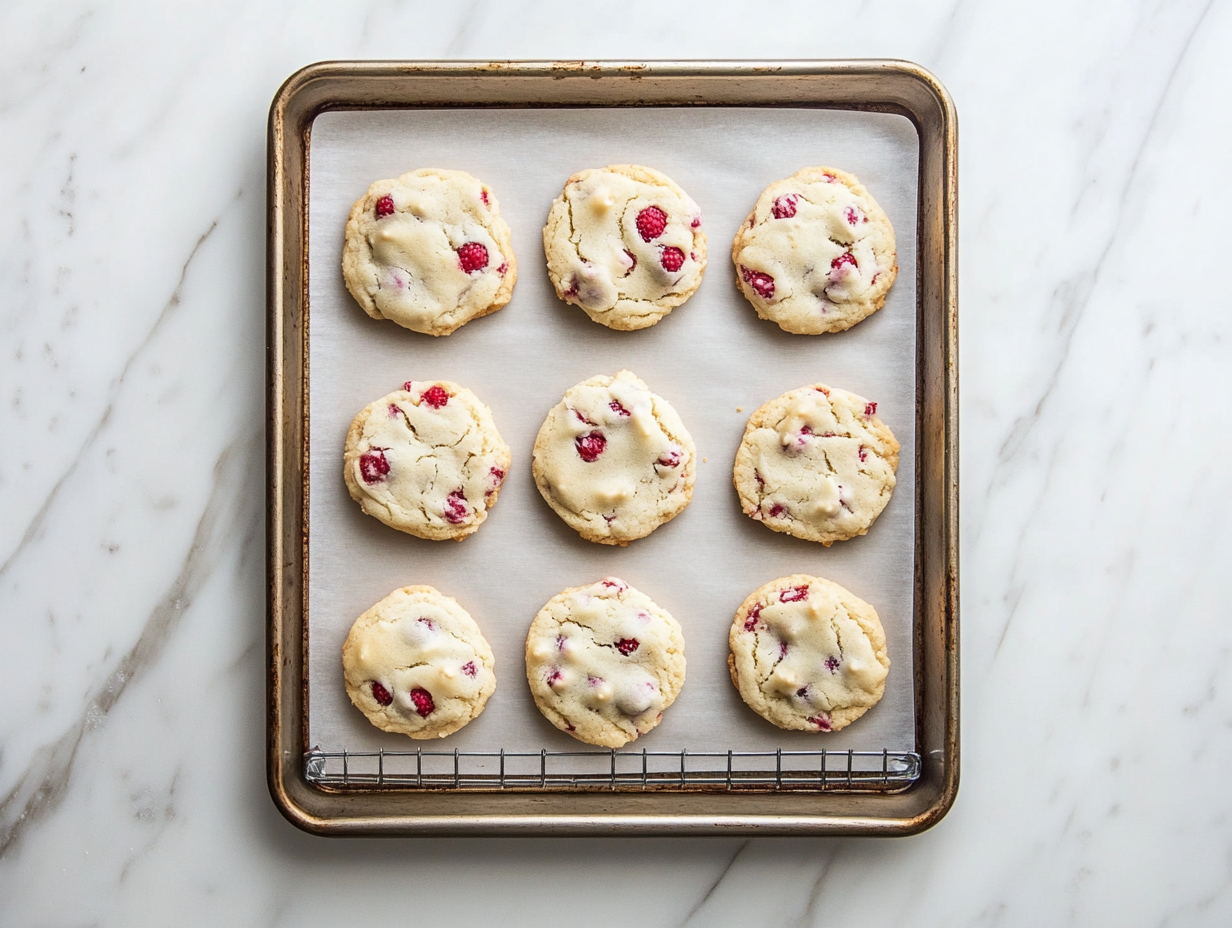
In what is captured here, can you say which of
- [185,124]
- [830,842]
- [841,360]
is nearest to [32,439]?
[185,124]

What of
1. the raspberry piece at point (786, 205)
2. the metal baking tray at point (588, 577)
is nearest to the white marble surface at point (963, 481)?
the metal baking tray at point (588, 577)

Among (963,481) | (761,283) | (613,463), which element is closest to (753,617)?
(613,463)

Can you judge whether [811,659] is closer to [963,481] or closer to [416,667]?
[963,481]

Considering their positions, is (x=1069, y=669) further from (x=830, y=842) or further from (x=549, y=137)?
(x=549, y=137)

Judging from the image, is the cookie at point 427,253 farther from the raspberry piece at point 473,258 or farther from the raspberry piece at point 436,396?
the raspberry piece at point 436,396

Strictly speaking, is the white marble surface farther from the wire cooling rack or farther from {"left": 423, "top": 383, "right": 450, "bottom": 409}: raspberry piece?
{"left": 423, "top": 383, "right": 450, "bottom": 409}: raspberry piece

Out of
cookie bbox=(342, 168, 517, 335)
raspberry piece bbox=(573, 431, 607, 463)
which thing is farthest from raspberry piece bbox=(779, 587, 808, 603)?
cookie bbox=(342, 168, 517, 335)
